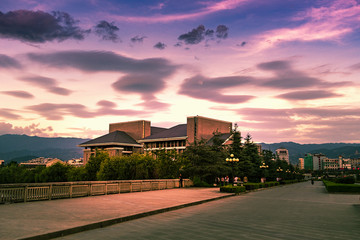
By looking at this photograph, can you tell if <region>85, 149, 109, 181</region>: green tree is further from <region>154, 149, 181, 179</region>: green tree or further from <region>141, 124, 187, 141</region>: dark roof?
<region>141, 124, 187, 141</region>: dark roof

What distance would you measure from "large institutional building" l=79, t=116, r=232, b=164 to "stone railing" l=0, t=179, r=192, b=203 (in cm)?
6640

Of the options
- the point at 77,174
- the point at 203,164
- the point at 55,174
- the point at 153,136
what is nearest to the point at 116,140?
the point at 153,136

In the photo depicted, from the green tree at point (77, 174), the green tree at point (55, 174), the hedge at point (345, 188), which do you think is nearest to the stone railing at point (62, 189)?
the hedge at point (345, 188)

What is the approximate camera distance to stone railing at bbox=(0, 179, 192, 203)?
58.1 feet

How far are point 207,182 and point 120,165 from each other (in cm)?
1708

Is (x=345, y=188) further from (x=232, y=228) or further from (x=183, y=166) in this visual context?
(x=232, y=228)

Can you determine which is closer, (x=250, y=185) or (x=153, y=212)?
(x=153, y=212)

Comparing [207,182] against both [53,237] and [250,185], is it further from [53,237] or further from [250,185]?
[53,237]

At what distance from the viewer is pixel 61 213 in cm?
1384

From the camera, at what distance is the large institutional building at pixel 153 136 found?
101188 millimetres

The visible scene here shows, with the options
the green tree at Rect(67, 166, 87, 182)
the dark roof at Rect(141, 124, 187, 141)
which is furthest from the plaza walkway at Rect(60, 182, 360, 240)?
the dark roof at Rect(141, 124, 187, 141)

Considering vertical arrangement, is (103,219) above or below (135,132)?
below

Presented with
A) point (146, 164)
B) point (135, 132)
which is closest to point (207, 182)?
point (146, 164)

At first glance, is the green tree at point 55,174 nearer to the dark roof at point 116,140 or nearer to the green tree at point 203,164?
the dark roof at point 116,140
